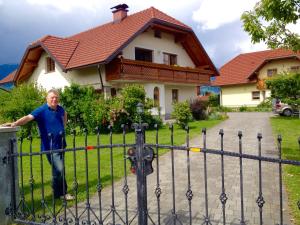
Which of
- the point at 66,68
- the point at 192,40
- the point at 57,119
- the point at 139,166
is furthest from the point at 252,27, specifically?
the point at 192,40

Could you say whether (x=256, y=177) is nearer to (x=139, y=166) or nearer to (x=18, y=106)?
(x=139, y=166)

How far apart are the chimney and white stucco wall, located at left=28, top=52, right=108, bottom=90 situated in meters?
5.54

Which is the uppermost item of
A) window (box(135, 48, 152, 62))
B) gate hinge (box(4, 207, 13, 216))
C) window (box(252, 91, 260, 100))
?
window (box(135, 48, 152, 62))

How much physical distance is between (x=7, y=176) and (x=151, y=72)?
17.1 metres

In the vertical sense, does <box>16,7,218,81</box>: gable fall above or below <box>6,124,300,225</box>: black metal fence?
above

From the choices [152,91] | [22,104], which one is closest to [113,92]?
[152,91]

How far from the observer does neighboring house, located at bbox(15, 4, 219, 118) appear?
19.7 meters

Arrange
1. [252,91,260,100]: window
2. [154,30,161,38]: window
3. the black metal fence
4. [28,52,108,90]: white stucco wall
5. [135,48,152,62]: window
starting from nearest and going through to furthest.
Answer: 1. the black metal fence
2. [28,52,108,90]: white stucco wall
3. [135,48,152,62]: window
4. [154,30,161,38]: window
5. [252,91,260,100]: window

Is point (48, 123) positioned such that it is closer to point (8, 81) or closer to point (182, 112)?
point (182, 112)

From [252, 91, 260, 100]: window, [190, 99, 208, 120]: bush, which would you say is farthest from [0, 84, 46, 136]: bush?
[252, 91, 260, 100]: window

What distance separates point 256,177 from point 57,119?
13.4ft

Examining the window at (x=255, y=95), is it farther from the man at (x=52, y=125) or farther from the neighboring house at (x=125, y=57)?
the man at (x=52, y=125)

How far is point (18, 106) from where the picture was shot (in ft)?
53.8

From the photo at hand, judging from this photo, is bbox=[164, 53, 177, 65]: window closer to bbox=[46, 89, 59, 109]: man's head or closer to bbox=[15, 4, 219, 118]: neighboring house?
bbox=[15, 4, 219, 118]: neighboring house
